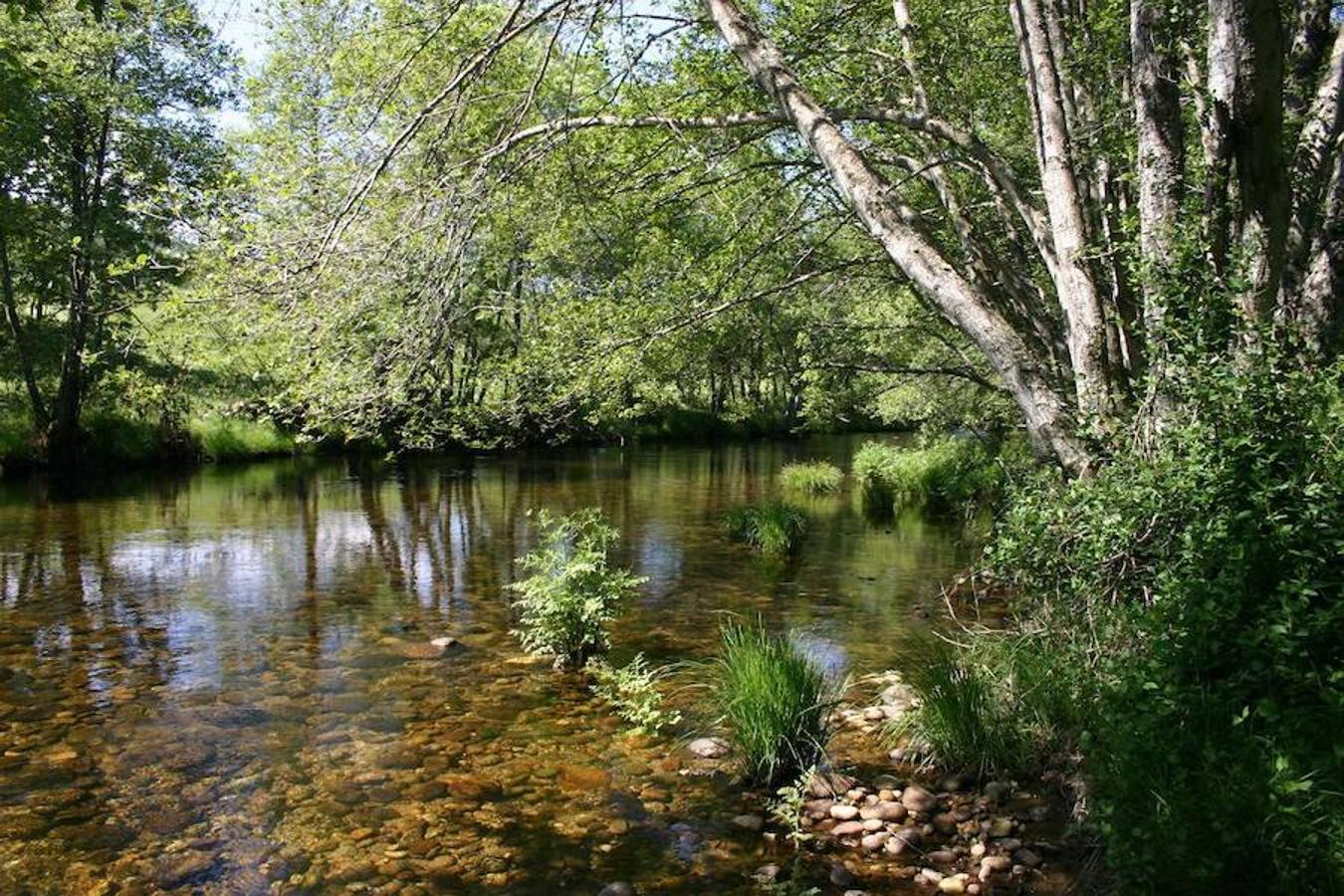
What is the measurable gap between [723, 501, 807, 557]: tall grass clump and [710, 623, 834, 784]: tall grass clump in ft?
30.5

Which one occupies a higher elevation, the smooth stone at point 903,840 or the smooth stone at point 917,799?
the smooth stone at point 917,799

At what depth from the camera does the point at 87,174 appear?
2678cm

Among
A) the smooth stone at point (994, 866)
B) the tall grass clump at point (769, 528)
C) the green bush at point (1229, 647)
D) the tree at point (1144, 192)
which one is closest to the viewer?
the green bush at point (1229, 647)

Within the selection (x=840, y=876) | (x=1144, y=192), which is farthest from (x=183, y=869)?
(x=1144, y=192)

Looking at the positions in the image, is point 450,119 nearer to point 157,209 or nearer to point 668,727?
Result: point 157,209

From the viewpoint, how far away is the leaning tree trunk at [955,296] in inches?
199

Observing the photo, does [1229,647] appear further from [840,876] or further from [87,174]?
[87,174]

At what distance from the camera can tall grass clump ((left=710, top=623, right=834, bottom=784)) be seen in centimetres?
641

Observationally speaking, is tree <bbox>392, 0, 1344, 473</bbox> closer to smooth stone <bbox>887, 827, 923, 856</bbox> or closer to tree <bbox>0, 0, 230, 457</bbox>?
smooth stone <bbox>887, 827, 923, 856</bbox>

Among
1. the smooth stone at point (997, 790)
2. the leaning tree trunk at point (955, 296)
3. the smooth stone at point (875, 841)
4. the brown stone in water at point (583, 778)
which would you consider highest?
the leaning tree trunk at point (955, 296)

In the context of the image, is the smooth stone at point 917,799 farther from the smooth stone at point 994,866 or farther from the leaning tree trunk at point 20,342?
the leaning tree trunk at point 20,342

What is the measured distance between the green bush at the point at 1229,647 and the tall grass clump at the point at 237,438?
28877mm

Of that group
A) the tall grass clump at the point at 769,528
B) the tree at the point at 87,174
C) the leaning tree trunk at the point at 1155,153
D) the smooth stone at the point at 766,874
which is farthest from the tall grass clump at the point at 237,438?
the leaning tree trunk at the point at 1155,153

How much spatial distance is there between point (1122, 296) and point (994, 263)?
2.09 metres
